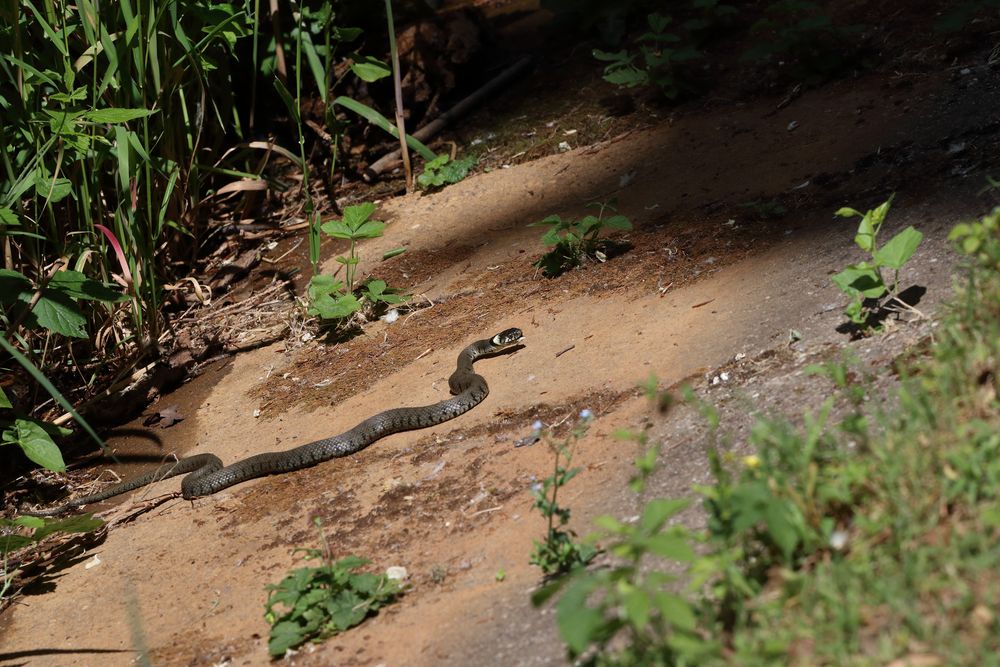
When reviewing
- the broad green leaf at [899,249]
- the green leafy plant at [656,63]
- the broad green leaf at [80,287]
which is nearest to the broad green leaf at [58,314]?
the broad green leaf at [80,287]

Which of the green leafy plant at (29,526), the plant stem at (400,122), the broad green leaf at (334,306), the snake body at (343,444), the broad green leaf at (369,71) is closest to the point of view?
the green leafy plant at (29,526)

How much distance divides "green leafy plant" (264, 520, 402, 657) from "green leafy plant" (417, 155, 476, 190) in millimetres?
4944

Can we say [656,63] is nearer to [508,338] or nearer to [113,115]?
[508,338]

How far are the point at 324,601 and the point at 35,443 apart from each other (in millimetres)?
2482

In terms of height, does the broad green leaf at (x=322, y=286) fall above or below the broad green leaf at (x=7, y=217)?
below

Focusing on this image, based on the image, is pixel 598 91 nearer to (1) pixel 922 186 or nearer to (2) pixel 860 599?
(1) pixel 922 186

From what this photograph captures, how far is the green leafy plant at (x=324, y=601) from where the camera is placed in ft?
12.4

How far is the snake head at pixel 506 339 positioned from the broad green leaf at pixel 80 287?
2085mm

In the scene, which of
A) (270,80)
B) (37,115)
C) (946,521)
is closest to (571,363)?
(946,521)

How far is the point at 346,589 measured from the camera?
3869 millimetres

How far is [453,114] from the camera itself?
914 centimetres

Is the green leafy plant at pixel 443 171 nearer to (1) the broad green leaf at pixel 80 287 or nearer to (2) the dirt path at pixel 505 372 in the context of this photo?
(2) the dirt path at pixel 505 372

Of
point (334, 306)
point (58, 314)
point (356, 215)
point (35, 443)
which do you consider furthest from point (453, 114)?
point (35, 443)

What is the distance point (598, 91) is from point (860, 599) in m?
6.89
